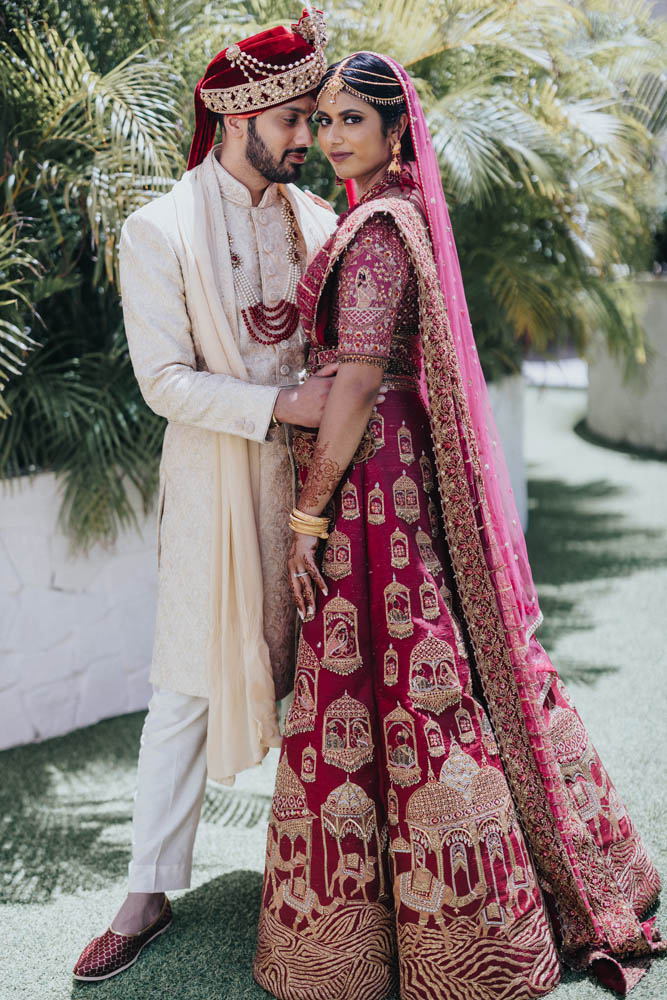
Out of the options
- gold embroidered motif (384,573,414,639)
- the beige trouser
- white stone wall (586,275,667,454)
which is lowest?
white stone wall (586,275,667,454)

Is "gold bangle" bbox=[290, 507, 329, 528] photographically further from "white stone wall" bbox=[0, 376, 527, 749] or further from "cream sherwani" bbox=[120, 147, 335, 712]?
"white stone wall" bbox=[0, 376, 527, 749]

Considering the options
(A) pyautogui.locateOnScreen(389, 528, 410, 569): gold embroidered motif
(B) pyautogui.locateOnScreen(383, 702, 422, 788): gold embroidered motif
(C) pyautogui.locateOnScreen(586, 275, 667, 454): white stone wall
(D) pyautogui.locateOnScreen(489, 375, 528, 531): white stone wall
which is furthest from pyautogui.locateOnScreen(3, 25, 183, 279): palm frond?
(C) pyautogui.locateOnScreen(586, 275, 667, 454): white stone wall

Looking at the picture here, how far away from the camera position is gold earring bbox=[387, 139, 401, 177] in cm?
226

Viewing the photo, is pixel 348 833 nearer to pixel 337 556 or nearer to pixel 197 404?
pixel 337 556

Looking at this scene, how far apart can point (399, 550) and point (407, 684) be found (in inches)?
A: 11.4

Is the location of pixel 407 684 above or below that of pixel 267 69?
below

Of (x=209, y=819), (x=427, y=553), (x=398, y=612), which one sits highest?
(x=427, y=553)

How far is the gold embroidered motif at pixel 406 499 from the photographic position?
2268 millimetres

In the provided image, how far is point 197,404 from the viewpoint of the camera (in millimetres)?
2309

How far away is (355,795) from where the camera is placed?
225cm

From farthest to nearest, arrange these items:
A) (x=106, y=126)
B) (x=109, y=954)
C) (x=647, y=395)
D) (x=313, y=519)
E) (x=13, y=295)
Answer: (x=647, y=395), (x=13, y=295), (x=106, y=126), (x=109, y=954), (x=313, y=519)

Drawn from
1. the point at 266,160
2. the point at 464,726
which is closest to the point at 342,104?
the point at 266,160

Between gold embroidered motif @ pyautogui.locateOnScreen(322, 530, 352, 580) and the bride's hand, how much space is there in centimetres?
3

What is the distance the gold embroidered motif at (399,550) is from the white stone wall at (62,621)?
182cm
